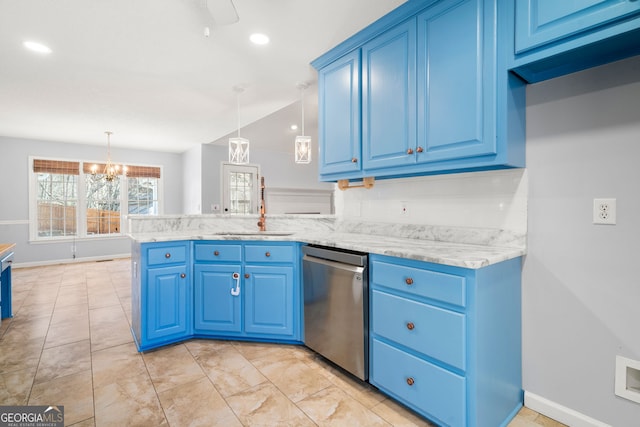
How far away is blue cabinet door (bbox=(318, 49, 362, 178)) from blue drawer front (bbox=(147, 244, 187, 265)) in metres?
1.30

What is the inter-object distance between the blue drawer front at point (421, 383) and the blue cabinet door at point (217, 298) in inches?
47.4

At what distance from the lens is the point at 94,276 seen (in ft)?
16.5

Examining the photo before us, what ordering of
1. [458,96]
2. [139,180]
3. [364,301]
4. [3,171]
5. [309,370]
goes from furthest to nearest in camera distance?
[139,180]
[3,171]
[309,370]
[364,301]
[458,96]

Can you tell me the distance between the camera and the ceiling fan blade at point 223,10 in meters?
1.62

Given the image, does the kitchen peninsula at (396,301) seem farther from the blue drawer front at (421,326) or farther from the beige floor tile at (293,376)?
the beige floor tile at (293,376)

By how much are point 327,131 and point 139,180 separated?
5900 mm

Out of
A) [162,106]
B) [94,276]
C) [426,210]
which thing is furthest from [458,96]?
[94,276]

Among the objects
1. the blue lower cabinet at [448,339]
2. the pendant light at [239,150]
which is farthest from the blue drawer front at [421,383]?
the pendant light at [239,150]

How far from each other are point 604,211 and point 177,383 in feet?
8.29

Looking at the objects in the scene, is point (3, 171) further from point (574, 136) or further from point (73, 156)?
point (574, 136)

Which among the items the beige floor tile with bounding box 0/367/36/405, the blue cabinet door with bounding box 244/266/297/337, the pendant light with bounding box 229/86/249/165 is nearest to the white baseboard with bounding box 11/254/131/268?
the beige floor tile with bounding box 0/367/36/405

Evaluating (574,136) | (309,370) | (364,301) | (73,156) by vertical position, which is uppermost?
(73,156)

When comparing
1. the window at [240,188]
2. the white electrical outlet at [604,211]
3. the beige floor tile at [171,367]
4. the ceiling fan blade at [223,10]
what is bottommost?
the beige floor tile at [171,367]

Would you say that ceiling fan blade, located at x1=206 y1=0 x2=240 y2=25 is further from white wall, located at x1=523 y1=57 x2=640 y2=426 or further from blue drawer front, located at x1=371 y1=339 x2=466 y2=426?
blue drawer front, located at x1=371 y1=339 x2=466 y2=426
